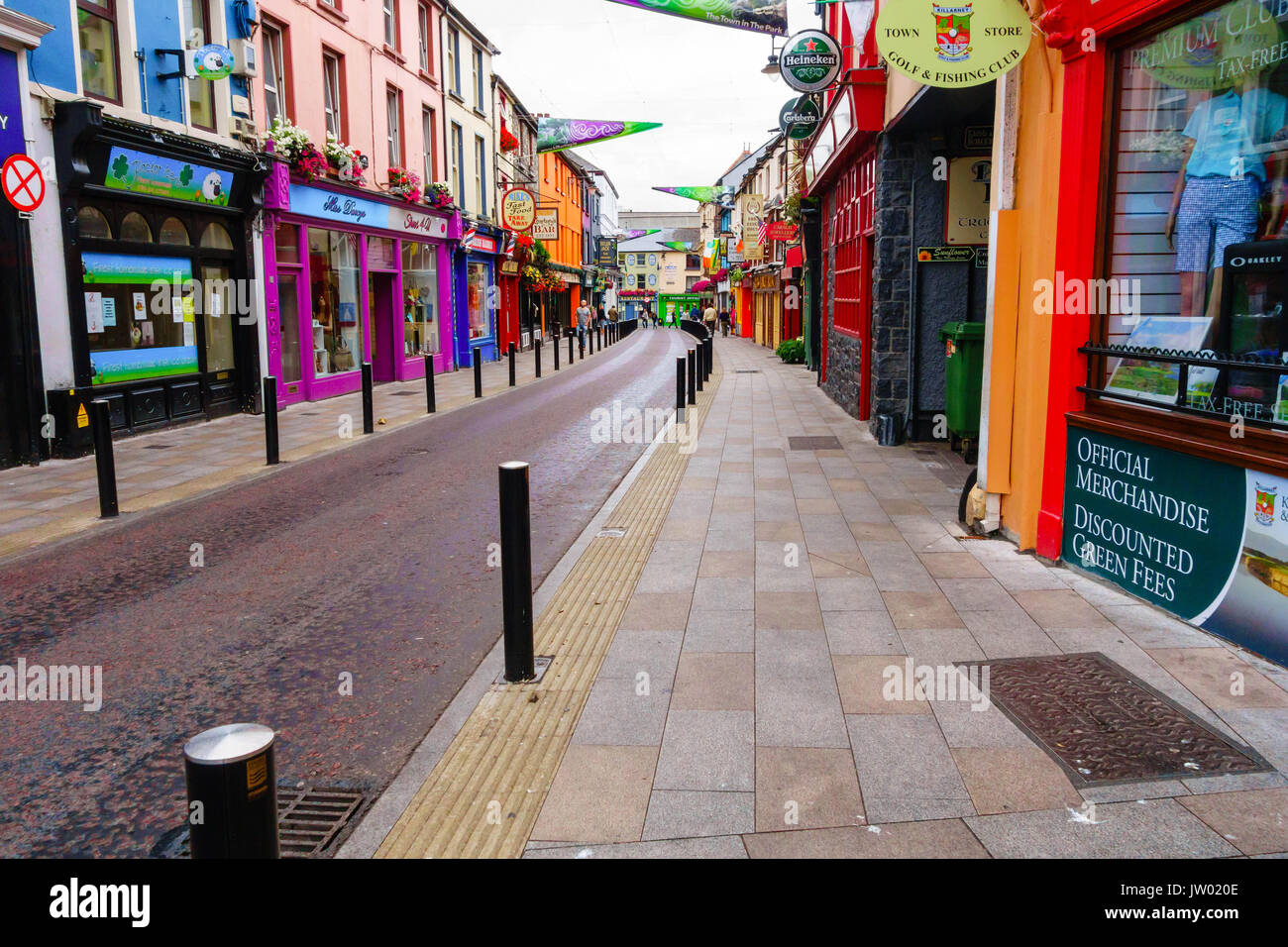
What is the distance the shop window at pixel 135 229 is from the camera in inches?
492

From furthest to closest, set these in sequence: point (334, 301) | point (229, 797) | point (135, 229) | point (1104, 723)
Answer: point (334, 301) → point (135, 229) → point (1104, 723) → point (229, 797)

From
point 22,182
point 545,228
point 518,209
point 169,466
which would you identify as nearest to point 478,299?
point 518,209

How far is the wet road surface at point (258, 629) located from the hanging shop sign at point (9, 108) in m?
4.47

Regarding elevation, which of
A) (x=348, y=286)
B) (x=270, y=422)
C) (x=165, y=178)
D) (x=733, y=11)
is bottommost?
(x=270, y=422)

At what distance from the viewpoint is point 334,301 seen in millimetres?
18828

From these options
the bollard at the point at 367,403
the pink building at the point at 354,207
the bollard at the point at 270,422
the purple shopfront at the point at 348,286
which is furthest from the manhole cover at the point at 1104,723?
the purple shopfront at the point at 348,286

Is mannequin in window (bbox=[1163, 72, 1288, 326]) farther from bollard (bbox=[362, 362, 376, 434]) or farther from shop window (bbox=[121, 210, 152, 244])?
shop window (bbox=[121, 210, 152, 244])

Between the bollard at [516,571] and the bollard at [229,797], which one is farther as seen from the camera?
the bollard at [516,571]

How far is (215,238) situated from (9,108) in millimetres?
4572

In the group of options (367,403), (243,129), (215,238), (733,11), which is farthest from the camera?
(243,129)

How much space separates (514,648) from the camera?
15.2 ft

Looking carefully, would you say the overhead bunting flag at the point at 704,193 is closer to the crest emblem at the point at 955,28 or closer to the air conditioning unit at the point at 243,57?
the air conditioning unit at the point at 243,57

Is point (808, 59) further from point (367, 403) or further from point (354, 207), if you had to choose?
point (354, 207)
